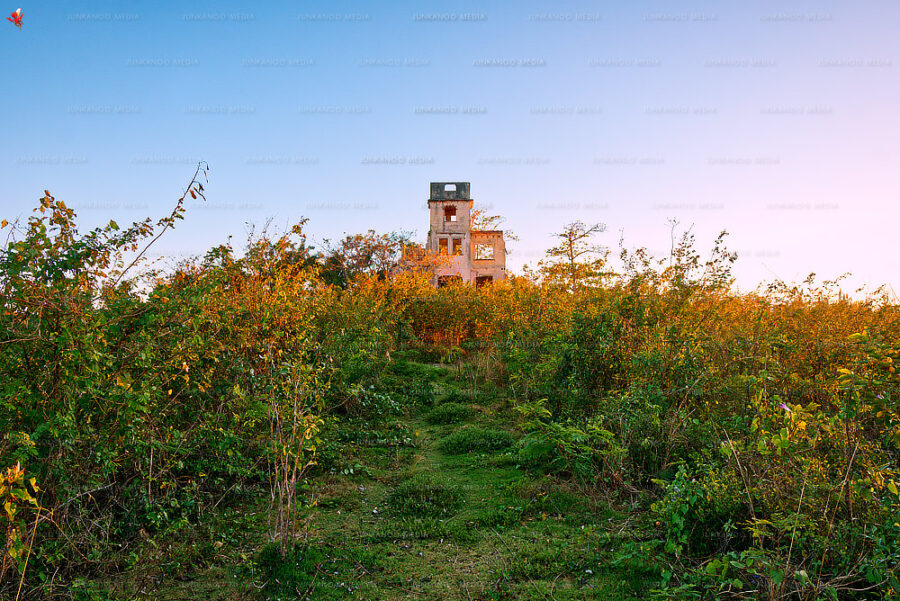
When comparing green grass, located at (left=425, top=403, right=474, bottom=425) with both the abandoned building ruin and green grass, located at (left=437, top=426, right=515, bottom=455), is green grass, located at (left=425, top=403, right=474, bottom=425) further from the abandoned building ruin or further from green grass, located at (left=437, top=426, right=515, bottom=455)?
the abandoned building ruin

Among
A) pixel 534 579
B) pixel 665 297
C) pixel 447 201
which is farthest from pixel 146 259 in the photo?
pixel 447 201

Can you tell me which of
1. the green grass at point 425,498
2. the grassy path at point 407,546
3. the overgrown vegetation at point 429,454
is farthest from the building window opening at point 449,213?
the green grass at point 425,498

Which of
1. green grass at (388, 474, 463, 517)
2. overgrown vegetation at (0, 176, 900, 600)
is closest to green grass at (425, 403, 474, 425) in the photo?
overgrown vegetation at (0, 176, 900, 600)

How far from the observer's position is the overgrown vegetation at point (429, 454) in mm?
3295

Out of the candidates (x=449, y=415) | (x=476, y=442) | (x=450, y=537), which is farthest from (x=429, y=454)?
(x=450, y=537)

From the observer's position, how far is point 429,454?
7.22m

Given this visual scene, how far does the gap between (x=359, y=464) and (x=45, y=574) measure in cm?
347

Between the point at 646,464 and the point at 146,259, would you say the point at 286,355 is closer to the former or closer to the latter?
the point at 146,259

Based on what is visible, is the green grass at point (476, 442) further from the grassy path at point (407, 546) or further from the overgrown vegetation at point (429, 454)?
the grassy path at point (407, 546)

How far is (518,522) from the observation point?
16.2 ft

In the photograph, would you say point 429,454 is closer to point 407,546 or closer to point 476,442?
point 476,442

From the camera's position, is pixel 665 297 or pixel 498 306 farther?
pixel 498 306

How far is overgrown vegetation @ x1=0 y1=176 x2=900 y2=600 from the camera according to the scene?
3.29 metres

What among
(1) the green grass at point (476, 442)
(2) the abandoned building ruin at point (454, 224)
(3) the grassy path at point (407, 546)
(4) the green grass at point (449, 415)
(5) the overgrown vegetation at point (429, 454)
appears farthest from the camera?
(2) the abandoned building ruin at point (454, 224)
